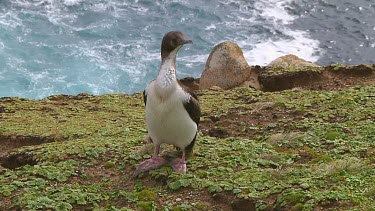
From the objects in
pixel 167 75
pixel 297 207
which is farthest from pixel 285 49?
pixel 297 207

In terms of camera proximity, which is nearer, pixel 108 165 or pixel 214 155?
pixel 108 165

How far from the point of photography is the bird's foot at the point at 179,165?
923cm

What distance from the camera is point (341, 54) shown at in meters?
31.0

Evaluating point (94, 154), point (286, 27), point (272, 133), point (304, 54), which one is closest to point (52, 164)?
point (94, 154)

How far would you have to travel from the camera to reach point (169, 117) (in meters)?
9.05

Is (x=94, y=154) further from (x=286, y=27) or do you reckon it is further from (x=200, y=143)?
(x=286, y=27)

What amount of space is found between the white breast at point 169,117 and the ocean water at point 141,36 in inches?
710

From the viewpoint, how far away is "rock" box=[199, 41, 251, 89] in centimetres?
1797

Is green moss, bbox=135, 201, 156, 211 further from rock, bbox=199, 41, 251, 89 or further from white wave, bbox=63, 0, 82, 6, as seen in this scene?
white wave, bbox=63, 0, 82, 6

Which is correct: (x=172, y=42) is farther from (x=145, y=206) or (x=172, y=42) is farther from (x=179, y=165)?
(x=145, y=206)

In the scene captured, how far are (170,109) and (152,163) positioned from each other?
34.8 inches

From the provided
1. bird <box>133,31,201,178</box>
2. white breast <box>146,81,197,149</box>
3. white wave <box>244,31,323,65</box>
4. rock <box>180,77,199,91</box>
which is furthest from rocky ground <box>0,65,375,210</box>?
white wave <box>244,31,323,65</box>

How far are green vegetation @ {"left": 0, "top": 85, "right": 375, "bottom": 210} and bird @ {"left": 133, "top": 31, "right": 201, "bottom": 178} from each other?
0.88ft

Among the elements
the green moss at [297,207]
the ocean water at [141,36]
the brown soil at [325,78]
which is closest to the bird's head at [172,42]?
the green moss at [297,207]
